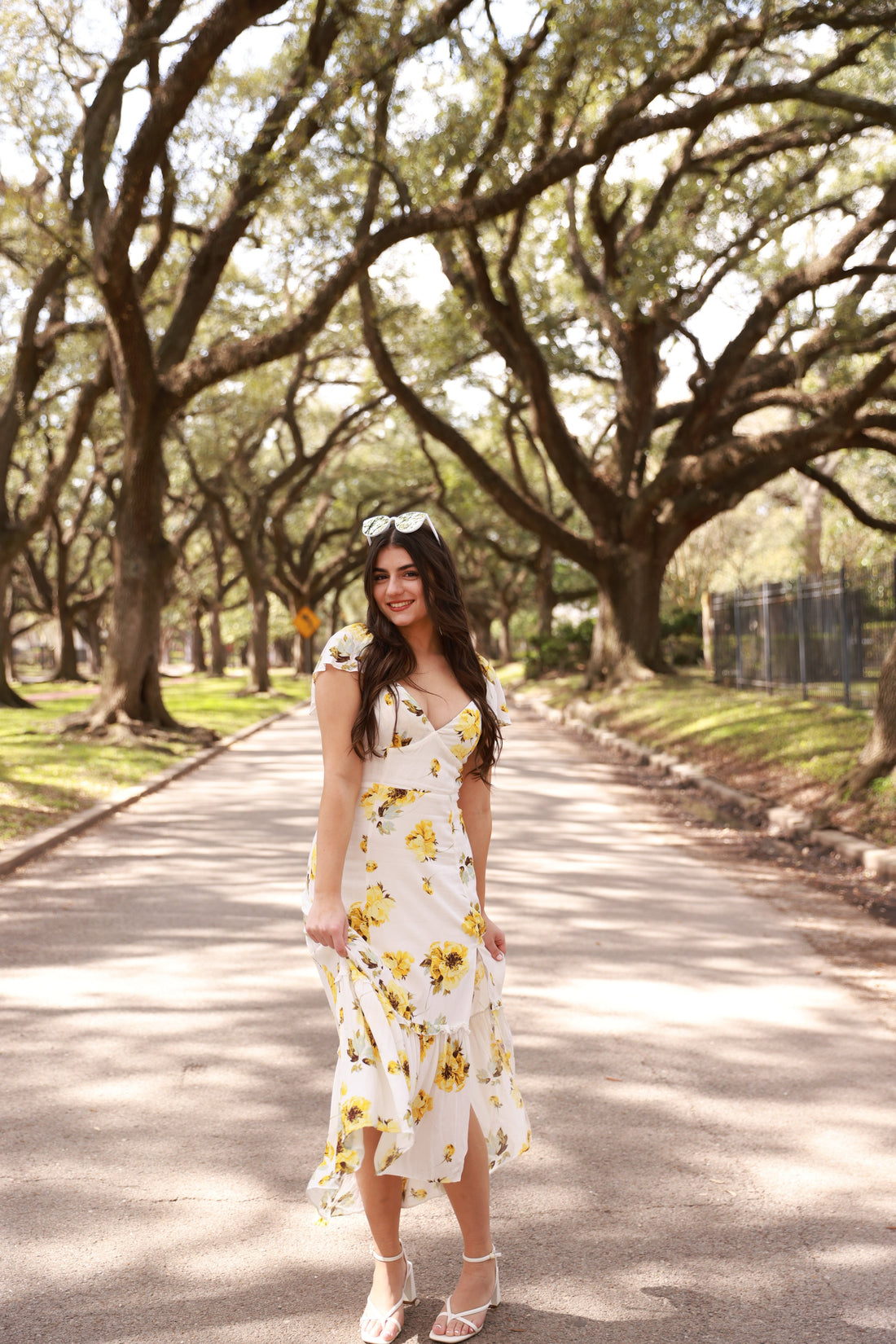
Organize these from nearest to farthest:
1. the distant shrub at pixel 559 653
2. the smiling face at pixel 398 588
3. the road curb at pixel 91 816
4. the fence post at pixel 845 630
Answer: the smiling face at pixel 398 588 → the road curb at pixel 91 816 → the fence post at pixel 845 630 → the distant shrub at pixel 559 653

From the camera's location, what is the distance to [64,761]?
49.9ft

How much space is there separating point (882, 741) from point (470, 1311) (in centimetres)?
825

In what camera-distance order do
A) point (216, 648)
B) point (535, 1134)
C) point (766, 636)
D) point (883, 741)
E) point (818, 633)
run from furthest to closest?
point (216, 648)
point (766, 636)
point (818, 633)
point (883, 741)
point (535, 1134)

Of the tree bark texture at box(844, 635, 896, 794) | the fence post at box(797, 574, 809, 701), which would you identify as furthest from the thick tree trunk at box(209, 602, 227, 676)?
the tree bark texture at box(844, 635, 896, 794)

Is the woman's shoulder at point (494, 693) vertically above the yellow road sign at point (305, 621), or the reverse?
the yellow road sign at point (305, 621)

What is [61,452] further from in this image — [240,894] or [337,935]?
[337,935]

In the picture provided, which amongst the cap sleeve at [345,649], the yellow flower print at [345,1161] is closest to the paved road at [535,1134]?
the yellow flower print at [345,1161]

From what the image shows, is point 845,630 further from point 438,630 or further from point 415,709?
point 415,709

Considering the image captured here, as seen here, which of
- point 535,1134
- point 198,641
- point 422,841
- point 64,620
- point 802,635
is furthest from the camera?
point 198,641

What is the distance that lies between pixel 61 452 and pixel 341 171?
8146 mm

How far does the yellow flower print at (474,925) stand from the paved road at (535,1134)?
90 centimetres

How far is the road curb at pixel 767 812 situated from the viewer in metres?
8.78

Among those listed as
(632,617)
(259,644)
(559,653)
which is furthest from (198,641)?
(632,617)

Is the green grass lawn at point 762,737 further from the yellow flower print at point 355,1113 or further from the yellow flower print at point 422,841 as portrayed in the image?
the yellow flower print at point 355,1113
